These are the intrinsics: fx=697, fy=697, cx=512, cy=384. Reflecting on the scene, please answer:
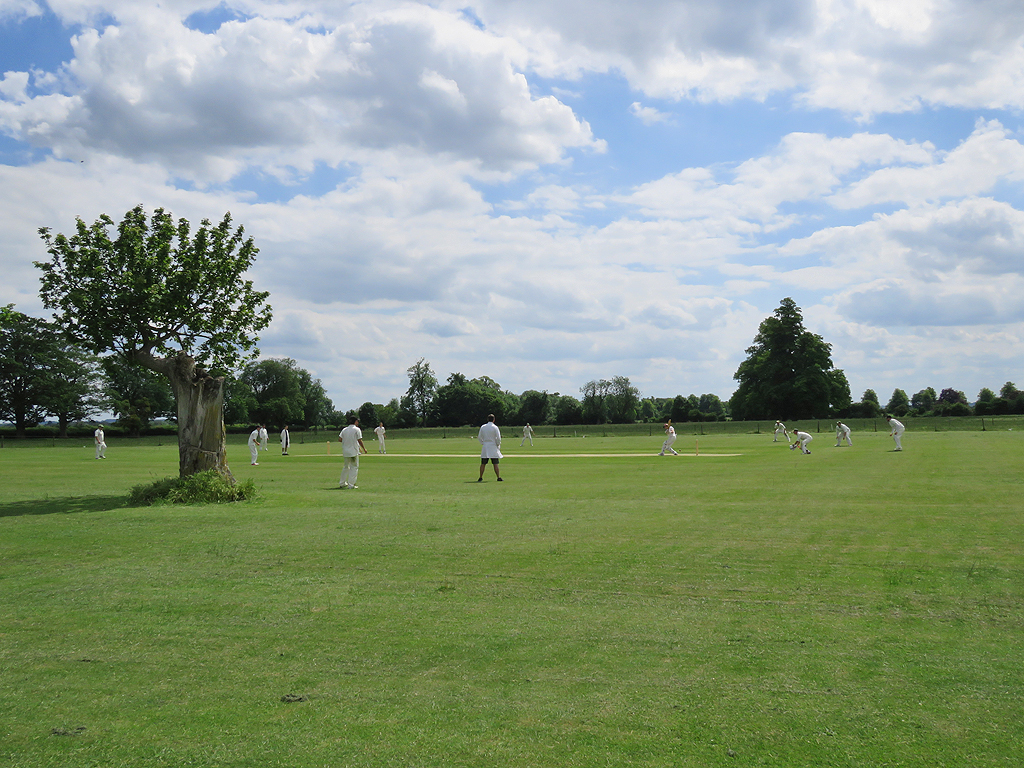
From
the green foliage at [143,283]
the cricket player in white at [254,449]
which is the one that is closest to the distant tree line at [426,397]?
the cricket player in white at [254,449]

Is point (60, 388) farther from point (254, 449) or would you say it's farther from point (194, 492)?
point (194, 492)

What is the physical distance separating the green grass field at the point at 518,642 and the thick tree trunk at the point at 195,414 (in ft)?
14.6

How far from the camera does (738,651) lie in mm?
5312

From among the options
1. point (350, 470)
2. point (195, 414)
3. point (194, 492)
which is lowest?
point (194, 492)

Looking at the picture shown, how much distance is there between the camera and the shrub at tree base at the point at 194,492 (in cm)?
1536

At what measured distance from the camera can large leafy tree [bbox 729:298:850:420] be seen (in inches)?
3760

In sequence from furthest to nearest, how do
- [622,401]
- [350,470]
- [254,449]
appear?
[622,401] < [254,449] < [350,470]

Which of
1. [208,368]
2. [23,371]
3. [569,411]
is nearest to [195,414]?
[208,368]

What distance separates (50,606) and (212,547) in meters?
3.08

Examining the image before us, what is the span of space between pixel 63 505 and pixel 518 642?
1366cm

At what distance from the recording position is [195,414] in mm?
16750

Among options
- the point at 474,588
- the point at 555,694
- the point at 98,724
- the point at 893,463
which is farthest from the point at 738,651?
the point at 893,463

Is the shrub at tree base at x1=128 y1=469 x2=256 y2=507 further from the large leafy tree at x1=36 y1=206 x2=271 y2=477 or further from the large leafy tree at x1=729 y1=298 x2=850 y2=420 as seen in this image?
the large leafy tree at x1=729 y1=298 x2=850 y2=420

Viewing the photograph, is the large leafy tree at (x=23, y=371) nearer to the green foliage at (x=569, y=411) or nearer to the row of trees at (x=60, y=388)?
the row of trees at (x=60, y=388)
